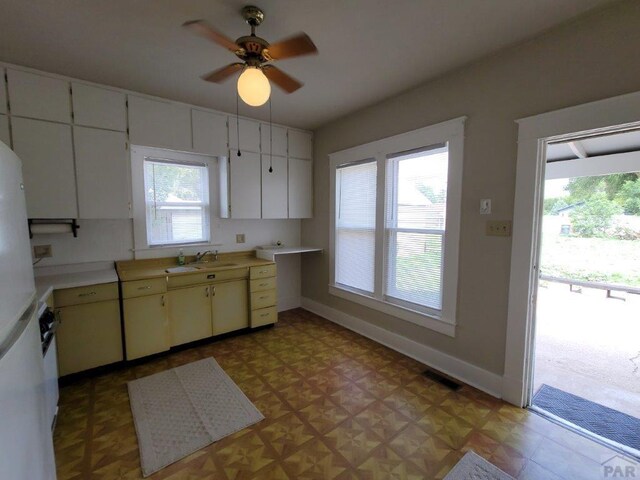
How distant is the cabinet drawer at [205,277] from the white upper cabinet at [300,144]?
1745mm

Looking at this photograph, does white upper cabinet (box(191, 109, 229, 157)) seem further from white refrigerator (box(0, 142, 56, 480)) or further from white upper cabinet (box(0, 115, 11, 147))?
white refrigerator (box(0, 142, 56, 480))

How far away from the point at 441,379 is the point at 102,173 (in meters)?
3.61

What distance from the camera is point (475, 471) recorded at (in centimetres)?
161

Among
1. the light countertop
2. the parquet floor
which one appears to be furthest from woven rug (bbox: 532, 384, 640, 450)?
the light countertop

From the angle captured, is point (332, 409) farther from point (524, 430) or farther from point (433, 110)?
point (433, 110)

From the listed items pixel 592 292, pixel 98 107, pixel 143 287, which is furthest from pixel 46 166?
pixel 592 292

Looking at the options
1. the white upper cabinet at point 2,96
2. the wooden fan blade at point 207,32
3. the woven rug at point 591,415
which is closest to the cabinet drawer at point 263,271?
the wooden fan blade at point 207,32

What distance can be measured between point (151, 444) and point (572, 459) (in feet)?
8.25

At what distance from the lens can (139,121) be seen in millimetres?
2904

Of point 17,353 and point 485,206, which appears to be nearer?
point 17,353

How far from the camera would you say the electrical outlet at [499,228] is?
85.8 inches

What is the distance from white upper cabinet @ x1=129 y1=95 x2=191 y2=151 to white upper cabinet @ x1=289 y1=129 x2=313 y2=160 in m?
1.32

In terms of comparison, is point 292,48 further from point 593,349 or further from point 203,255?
point 593,349

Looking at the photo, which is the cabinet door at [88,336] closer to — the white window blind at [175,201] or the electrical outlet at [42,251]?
the electrical outlet at [42,251]
